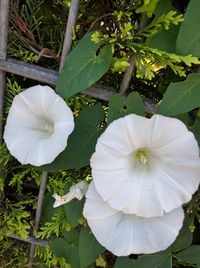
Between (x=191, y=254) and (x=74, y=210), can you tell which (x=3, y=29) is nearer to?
(x=74, y=210)

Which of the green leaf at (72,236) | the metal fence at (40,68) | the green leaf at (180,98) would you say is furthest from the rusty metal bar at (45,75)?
the green leaf at (72,236)

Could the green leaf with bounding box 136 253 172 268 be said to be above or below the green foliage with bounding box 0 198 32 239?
above

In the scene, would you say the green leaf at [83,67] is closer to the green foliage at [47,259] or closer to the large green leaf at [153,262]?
the large green leaf at [153,262]

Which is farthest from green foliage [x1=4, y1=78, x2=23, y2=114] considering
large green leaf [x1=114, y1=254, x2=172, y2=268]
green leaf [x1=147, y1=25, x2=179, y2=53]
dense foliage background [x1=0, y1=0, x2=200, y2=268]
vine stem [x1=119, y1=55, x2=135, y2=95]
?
large green leaf [x1=114, y1=254, x2=172, y2=268]

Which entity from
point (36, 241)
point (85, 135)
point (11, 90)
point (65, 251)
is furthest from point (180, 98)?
point (36, 241)

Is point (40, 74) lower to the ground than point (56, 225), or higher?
higher

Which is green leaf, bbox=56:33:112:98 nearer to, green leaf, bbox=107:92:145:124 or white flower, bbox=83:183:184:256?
green leaf, bbox=107:92:145:124

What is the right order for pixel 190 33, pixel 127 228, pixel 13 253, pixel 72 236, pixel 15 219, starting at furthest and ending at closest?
1. pixel 13 253
2. pixel 15 219
3. pixel 72 236
4. pixel 127 228
5. pixel 190 33

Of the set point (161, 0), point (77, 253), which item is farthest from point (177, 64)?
point (77, 253)
